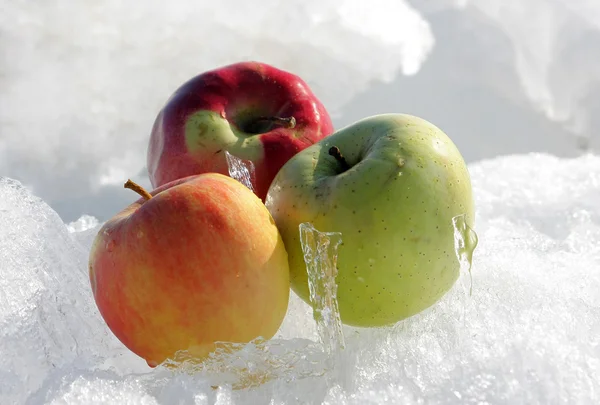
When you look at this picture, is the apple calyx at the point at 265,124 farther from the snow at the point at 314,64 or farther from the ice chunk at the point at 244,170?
the snow at the point at 314,64

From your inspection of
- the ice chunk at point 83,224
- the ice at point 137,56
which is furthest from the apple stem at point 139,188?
the ice at point 137,56

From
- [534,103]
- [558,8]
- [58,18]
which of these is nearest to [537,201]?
[534,103]

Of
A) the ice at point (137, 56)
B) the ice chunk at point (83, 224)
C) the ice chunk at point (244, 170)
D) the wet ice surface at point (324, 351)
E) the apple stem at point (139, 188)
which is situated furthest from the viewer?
the ice at point (137, 56)

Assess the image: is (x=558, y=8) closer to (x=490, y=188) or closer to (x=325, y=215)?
(x=490, y=188)

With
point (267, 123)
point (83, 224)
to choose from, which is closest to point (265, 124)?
point (267, 123)

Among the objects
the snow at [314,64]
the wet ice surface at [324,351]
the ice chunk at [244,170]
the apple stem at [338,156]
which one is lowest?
the snow at [314,64]

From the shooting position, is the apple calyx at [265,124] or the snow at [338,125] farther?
the apple calyx at [265,124]

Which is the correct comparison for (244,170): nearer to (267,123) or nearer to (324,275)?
(267,123)

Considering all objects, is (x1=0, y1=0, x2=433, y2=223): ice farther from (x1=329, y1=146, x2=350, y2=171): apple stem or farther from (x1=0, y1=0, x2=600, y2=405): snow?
(x1=329, y1=146, x2=350, y2=171): apple stem
